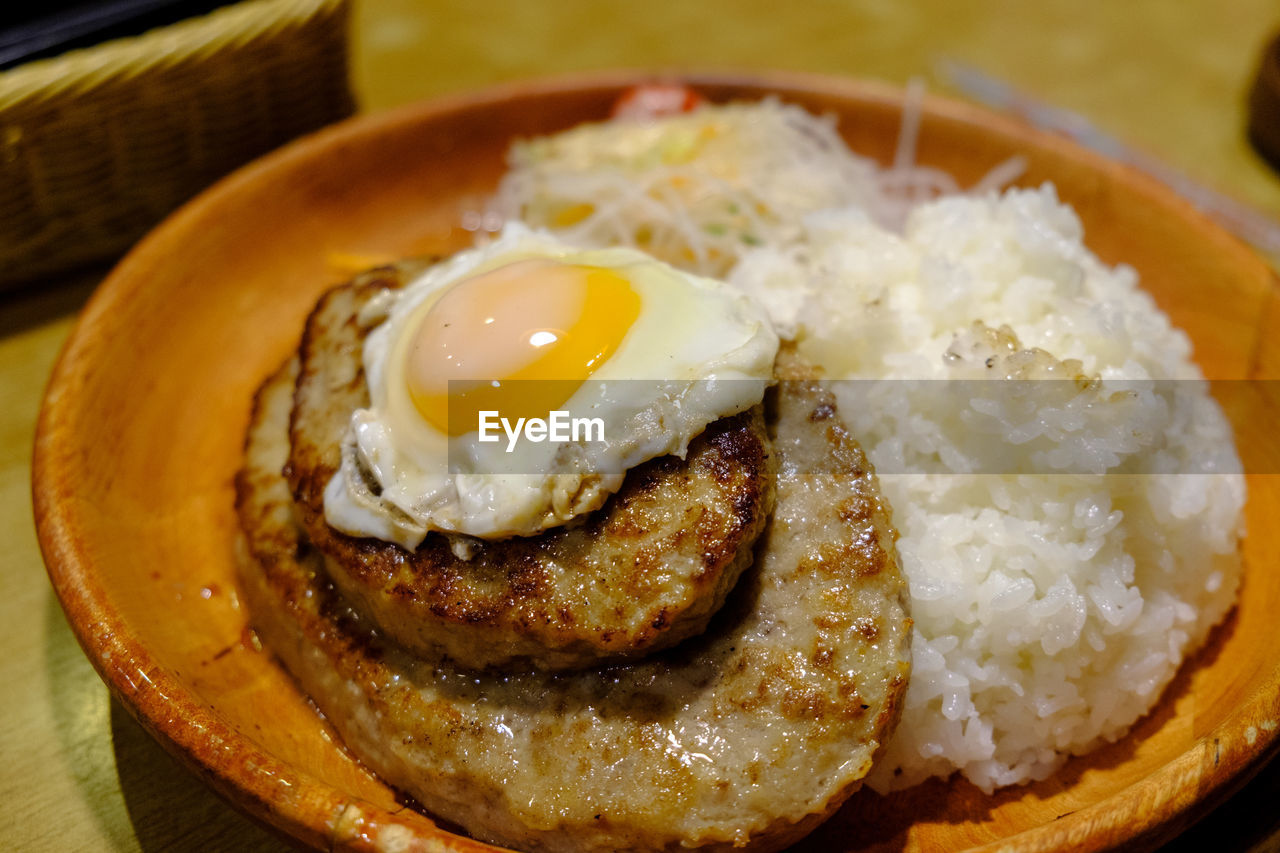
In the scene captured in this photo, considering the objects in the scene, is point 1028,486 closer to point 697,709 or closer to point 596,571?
point 697,709

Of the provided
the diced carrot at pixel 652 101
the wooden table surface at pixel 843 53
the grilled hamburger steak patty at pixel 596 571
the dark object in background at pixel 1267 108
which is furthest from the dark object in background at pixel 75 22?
the dark object in background at pixel 1267 108

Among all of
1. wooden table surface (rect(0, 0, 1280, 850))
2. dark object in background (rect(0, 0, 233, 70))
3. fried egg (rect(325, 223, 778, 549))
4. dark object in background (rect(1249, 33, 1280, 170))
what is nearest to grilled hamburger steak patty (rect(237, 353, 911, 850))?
fried egg (rect(325, 223, 778, 549))

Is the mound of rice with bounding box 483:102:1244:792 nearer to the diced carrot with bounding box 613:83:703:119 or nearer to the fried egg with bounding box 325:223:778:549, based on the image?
the fried egg with bounding box 325:223:778:549

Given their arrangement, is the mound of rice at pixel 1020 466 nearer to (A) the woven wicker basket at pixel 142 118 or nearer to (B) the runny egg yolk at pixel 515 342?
(B) the runny egg yolk at pixel 515 342

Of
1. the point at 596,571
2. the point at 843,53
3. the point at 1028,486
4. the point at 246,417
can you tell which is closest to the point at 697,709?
the point at 596,571

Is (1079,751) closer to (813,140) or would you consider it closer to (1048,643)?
(1048,643)
